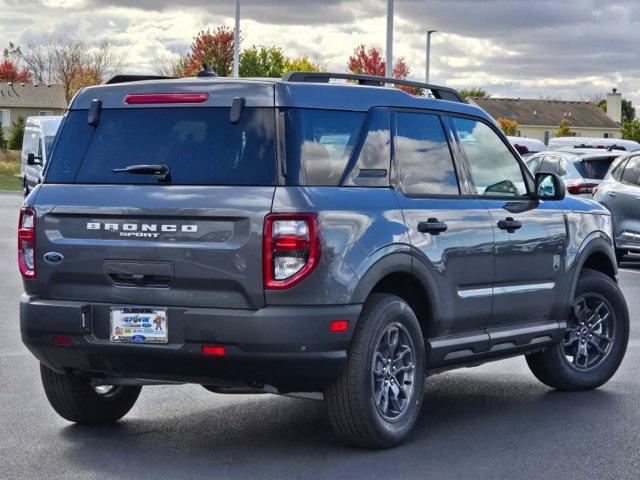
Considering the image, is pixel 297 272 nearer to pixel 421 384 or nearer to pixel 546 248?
pixel 421 384

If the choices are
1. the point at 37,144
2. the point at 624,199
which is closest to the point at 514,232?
the point at 624,199

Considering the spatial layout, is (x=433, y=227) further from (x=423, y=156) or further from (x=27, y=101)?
(x=27, y=101)

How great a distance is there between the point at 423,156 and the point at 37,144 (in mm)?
33165

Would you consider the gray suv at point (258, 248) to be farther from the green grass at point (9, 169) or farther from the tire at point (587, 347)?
the green grass at point (9, 169)

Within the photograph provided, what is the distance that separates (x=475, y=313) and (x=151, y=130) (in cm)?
219

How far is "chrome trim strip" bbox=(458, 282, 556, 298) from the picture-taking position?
24.8 ft

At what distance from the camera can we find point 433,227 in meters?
7.21

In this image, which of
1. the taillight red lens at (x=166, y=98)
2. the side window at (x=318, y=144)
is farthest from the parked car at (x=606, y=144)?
the taillight red lens at (x=166, y=98)

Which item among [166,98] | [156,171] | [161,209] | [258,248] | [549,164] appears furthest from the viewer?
[549,164]

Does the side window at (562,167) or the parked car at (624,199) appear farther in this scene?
the side window at (562,167)

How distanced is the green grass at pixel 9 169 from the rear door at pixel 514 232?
150ft

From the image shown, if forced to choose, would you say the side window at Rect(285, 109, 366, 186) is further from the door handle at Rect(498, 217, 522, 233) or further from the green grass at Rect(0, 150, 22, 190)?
the green grass at Rect(0, 150, 22, 190)

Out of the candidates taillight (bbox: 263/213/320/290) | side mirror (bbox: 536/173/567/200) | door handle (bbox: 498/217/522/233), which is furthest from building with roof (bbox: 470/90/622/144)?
taillight (bbox: 263/213/320/290)

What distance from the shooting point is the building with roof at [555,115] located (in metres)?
129
